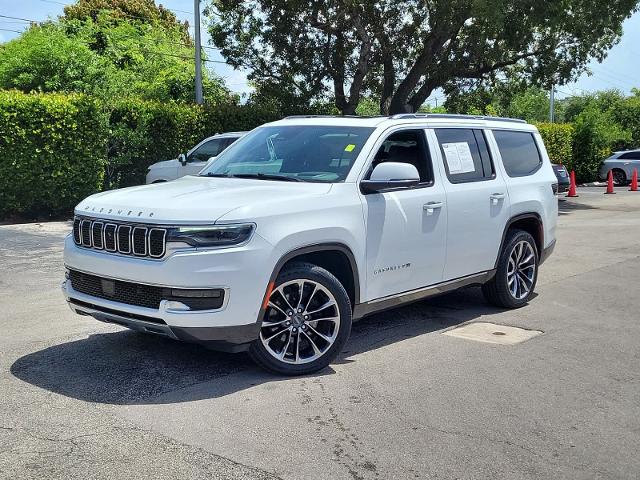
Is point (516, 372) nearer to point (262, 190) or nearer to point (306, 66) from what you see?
point (262, 190)

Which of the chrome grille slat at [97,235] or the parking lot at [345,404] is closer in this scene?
the parking lot at [345,404]

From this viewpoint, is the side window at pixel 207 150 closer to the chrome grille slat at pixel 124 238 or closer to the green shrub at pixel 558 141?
the chrome grille slat at pixel 124 238

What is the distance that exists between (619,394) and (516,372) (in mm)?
749

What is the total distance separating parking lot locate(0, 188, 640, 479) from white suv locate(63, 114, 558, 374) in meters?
0.43

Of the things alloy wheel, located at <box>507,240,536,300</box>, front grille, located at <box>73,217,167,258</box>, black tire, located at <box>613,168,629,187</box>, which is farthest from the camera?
black tire, located at <box>613,168,629,187</box>

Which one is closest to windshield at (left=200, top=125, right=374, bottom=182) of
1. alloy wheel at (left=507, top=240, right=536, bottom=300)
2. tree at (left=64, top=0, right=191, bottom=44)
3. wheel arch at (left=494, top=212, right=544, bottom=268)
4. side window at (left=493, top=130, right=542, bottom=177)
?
side window at (left=493, top=130, right=542, bottom=177)

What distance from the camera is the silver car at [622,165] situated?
28531 mm

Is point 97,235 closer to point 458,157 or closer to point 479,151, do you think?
point 458,157

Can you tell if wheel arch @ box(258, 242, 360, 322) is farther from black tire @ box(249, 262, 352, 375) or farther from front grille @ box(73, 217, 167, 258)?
front grille @ box(73, 217, 167, 258)

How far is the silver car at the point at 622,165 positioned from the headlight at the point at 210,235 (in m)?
26.9

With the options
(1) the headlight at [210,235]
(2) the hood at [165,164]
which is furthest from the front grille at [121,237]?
(2) the hood at [165,164]

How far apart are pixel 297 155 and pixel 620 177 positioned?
2614cm

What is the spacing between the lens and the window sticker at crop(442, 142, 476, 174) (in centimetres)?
666

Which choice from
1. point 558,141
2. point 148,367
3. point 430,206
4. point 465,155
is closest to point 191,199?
point 148,367
